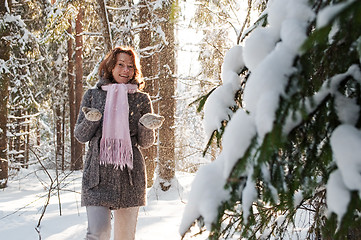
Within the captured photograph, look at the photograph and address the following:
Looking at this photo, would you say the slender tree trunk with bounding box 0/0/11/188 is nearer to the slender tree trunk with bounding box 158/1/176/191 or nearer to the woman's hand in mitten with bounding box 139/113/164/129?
the slender tree trunk with bounding box 158/1/176/191

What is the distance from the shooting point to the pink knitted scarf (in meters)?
2.64

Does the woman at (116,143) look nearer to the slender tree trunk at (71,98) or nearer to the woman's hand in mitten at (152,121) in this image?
the woman's hand in mitten at (152,121)

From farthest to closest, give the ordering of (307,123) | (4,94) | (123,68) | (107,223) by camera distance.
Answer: (4,94), (123,68), (107,223), (307,123)

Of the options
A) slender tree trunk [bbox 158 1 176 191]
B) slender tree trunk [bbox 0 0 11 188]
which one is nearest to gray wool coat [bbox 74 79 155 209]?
slender tree trunk [bbox 158 1 176 191]

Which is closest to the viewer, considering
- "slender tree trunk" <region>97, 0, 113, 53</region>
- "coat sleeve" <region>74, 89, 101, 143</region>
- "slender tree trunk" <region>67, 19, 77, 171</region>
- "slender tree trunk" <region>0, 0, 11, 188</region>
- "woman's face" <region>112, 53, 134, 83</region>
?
"coat sleeve" <region>74, 89, 101, 143</region>

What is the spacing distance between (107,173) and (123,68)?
97 centimetres

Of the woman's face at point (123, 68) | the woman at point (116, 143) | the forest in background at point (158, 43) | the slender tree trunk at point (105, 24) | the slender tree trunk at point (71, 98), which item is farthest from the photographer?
the slender tree trunk at point (71, 98)

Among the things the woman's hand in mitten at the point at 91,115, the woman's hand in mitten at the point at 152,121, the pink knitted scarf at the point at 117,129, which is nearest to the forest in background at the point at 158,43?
the pink knitted scarf at the point at 117,129

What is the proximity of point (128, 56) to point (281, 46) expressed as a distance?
223cm

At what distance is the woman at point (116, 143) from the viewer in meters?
2.54

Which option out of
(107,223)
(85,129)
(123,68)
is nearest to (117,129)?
(85,129)

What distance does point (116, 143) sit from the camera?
273cm

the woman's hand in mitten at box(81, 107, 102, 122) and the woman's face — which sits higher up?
the woman's face

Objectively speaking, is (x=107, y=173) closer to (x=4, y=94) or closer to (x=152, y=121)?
(x=152, y=121)
